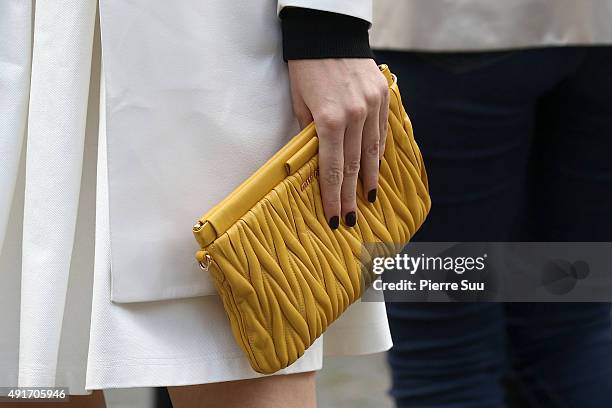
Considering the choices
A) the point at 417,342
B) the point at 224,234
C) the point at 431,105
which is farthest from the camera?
the point at 417,342

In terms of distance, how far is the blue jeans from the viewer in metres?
1.82

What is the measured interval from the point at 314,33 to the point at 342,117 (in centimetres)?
10

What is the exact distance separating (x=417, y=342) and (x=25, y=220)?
0.85m

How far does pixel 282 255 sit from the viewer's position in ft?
4.29

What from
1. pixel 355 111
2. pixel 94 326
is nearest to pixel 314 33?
pixel 355 111

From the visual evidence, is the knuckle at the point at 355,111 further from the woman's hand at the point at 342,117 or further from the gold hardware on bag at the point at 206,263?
the gold hardware on bag at the point at 206,263

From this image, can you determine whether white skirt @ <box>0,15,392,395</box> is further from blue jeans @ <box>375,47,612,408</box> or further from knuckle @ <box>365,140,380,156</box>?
blue jeans @ <box>375,47,612,408</box>

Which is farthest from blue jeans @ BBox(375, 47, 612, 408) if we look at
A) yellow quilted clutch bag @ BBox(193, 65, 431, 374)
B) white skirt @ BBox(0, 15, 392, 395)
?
white skirt @ BBox(0, 15, 392, 395)

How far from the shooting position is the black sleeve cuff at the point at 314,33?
4.29ft

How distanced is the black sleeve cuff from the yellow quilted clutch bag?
0.09 metres

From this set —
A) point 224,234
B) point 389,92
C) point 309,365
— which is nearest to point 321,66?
point 389,92

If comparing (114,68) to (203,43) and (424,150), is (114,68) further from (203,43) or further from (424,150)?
(424,150)

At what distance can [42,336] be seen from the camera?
1.35m

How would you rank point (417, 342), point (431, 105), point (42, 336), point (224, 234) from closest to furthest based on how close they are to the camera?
point (224, 234)
point (42, 336)
point (431, 105)
point (417, 342)
